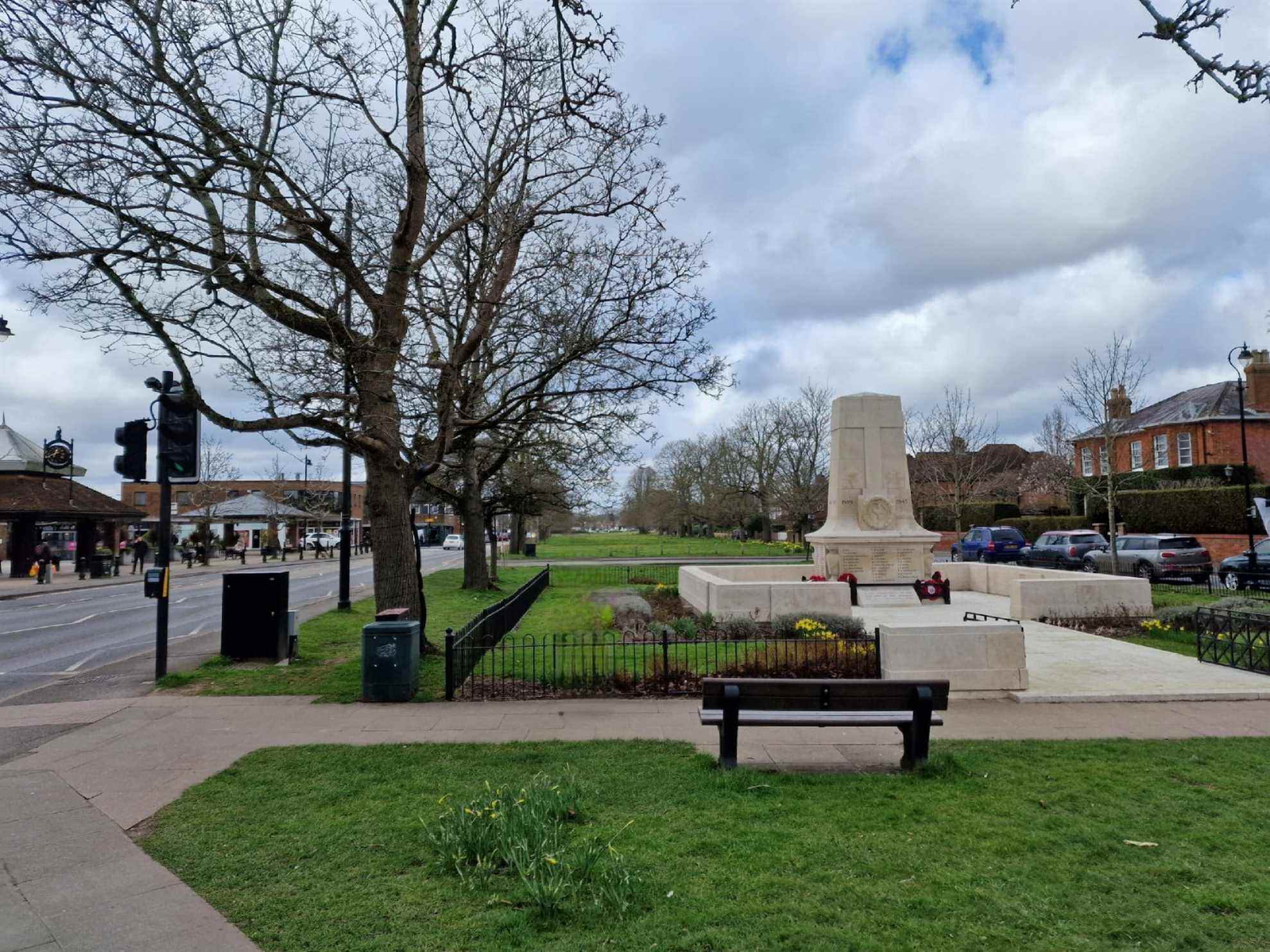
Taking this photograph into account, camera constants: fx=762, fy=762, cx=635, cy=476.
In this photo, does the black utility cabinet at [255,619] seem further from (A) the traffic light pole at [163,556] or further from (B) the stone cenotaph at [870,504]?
(B) the stone cenotaph at [870,504]

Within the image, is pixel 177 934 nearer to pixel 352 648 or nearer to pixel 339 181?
pixel 339 181

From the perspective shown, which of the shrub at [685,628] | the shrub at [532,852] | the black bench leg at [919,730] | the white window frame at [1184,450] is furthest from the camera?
the white window frame at [1184,450]

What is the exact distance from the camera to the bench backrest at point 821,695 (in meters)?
6.30

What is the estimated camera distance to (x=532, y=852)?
445cm

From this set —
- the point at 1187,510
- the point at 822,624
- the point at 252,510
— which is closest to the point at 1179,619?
the point at 822,624

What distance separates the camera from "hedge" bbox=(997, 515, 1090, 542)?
39.9 metres

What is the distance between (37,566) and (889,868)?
38.9 meters

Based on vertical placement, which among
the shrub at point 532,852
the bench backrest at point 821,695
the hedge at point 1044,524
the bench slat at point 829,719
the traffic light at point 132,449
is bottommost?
the shrub at point 532,852

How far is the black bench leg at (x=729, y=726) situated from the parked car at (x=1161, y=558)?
2215 centimetres

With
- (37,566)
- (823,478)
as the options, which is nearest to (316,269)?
(37,566)

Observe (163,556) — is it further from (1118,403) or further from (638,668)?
(1118,403)

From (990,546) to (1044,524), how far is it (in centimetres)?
1136

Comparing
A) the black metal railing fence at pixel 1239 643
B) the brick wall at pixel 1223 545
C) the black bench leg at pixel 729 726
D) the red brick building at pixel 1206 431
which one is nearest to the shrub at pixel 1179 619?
the black metal railing fence at pixel 1239 643

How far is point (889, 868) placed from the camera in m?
4.41
